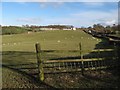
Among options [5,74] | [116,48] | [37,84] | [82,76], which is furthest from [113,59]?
[5,74]

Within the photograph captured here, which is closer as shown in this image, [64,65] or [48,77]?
[48,77]

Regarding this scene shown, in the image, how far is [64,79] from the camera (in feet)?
36.6

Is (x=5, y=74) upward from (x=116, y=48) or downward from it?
downward

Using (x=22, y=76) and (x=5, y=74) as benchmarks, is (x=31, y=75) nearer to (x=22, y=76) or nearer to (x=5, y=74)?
(x=22, y=76)

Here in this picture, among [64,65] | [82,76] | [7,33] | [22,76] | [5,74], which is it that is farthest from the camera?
[7,33]

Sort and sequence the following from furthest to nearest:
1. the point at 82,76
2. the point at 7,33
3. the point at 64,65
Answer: the point at 7,33 < the point at 64,65 < the point at 82,76

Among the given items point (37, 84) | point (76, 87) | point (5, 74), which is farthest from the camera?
point (5, 74)

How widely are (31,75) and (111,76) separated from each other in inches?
141

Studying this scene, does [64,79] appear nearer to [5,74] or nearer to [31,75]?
[31,75]

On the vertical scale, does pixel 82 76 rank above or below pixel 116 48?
below

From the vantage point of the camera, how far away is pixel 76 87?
400 inches

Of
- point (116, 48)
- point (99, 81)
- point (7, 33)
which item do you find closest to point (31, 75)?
point (99, 81)

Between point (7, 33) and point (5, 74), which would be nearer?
point (5, 74)

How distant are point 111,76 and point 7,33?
326 feet
